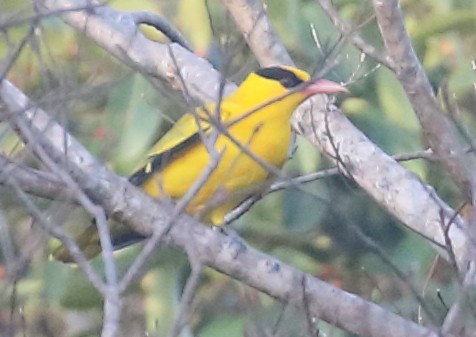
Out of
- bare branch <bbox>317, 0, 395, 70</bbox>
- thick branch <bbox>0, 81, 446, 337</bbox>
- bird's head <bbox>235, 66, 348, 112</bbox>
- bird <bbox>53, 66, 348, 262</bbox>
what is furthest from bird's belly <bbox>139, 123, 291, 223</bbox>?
bare branch <bbox>317, 0, 395, 70</bbox>

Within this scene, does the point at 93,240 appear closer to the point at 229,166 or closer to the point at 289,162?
the point at 229,166

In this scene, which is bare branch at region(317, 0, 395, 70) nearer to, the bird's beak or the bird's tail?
the bird's beak

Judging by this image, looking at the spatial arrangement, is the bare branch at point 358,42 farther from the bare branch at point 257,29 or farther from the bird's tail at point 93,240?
the bird's tail at point 93,240

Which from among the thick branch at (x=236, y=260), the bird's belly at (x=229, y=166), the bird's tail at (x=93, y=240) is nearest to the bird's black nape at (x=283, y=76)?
the bird's belly at (x=229, y=166)

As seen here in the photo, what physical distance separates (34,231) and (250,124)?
1.20 meters

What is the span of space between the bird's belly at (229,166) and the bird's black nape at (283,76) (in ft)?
0.41

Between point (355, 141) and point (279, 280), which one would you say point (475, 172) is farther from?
point (355, 141)

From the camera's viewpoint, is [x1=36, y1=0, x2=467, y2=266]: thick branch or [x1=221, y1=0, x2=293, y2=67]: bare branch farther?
[x1=221, y1=0, x2=293, y2=67]: bare branch

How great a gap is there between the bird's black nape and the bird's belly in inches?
5.0

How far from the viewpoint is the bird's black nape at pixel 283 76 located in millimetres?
3272

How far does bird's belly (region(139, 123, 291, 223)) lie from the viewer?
10.3ft

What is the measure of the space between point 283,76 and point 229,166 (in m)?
0.37

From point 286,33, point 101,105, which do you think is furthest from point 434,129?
point 101,105

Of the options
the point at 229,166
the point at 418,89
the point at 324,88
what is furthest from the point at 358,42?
the point at 229,166
